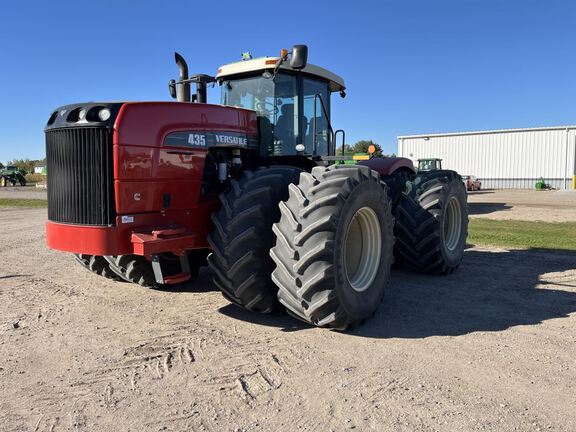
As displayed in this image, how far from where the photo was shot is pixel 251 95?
20.0 feet

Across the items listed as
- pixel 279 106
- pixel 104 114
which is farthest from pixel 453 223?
pixel 104 114

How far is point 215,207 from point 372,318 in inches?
79.9

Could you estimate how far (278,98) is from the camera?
5965 millimetres

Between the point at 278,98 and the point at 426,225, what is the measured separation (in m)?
2.82

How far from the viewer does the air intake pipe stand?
6164mm

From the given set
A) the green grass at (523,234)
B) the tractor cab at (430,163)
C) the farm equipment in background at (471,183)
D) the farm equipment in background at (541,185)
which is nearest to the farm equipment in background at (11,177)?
the tractor cab at (430,163)

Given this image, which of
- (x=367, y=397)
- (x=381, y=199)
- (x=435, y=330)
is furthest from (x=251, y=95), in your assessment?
(x=367, y=397)

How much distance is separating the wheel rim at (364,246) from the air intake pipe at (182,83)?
271 centimetres

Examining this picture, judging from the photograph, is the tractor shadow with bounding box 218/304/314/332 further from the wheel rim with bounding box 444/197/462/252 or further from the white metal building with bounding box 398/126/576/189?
the white metal building with bounding box 398/126/576/189

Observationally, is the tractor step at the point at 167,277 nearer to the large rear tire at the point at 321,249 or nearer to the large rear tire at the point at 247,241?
the large rear tire at the point at 247,241

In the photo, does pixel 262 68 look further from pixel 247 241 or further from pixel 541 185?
pixel 541 185

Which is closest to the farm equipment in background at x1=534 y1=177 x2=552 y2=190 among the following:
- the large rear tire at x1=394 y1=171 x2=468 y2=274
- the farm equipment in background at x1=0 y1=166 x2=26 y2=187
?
the large rear tire at x1=394 y1=171 x2=468 y2=274

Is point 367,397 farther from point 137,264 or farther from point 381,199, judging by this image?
point 137,264

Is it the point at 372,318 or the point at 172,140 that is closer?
the point at 172,140
